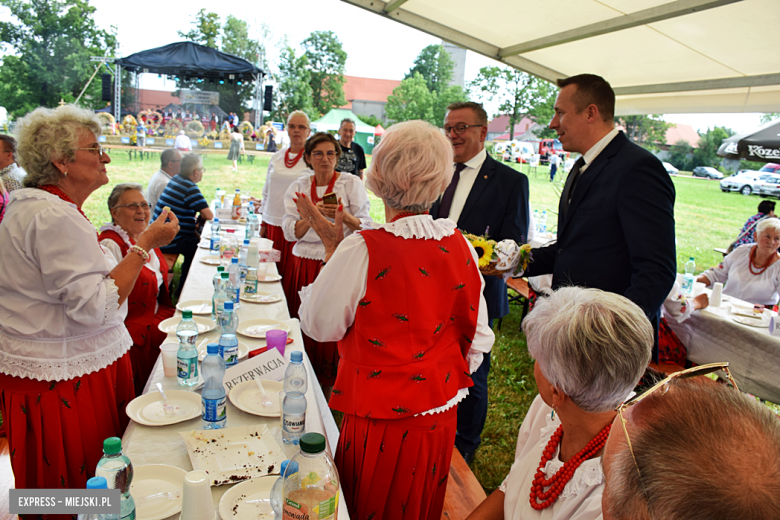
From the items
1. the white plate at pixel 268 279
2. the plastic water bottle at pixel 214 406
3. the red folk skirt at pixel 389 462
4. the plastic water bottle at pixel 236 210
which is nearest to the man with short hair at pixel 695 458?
the red folk skirt at pixel 389 462

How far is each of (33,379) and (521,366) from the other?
13.2 ft

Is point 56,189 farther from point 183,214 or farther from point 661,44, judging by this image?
point 661,44

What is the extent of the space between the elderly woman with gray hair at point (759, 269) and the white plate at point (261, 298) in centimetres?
439

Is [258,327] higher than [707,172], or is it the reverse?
[707,172]

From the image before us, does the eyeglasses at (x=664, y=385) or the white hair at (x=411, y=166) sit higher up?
the white hair at (x=411, y=166)

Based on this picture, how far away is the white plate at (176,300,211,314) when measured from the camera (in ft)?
8.60

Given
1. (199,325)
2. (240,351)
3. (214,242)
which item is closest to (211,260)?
(214,242)

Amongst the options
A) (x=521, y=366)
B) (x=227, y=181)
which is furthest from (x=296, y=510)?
(x=227, y=181)

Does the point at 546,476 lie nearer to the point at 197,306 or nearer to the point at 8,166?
the point at 197,306

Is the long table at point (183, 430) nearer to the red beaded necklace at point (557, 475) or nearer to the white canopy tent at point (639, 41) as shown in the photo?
the red beaded necklace at point (557, 475)

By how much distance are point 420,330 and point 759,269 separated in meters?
4.57

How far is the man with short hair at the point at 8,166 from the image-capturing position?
16.0 feet

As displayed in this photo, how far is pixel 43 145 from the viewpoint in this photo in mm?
1723

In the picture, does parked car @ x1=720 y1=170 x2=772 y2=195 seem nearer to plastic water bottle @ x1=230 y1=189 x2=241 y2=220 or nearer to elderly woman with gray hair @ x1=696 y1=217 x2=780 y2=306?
elderly woman with gray hair @ x1=696 y1=217 x2=780 y2=306
